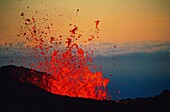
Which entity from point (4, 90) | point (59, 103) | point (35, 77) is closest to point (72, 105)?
point (59, 103)

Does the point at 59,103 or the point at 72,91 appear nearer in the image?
the point at 59,103

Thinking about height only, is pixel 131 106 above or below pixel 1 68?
below

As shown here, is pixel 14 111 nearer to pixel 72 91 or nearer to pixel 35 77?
pixel 72 91

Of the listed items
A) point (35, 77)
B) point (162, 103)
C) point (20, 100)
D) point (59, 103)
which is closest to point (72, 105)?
point (59, 103)

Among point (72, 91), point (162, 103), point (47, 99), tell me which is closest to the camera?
point (47, 99)

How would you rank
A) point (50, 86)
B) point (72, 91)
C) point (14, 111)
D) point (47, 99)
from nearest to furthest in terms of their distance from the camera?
1. point (14, 111)
2. point (47, 99)
3. point (72, 91)
4. point (50, 86)

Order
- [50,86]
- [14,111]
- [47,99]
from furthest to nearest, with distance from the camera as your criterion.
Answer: [50,86] < [47,99] < [14,111]

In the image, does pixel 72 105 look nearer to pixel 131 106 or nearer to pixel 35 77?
pixel 131 106

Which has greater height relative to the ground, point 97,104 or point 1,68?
point 1,68

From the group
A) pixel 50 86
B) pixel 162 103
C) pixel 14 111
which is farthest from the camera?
pixel 50 86
